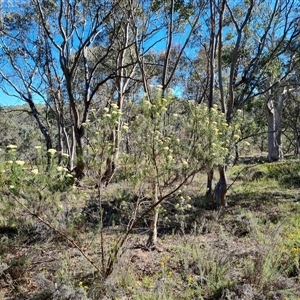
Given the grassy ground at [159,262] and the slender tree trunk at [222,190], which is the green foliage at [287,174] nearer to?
the slender tree trunk at [222,190]

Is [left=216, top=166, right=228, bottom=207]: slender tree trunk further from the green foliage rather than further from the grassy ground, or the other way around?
the green foliage

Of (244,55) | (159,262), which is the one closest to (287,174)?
(244,55)

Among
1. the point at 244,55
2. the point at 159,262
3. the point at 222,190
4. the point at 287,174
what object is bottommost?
the point at 159,262

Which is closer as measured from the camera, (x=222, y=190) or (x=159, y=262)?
(x=159, y=262)

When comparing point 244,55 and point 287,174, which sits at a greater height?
point 244,55

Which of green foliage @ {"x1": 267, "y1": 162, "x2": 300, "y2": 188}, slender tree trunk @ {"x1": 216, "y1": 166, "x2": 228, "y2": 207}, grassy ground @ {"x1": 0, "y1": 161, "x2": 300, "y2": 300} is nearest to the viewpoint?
grassy ground @ {"x1": 0, "y1": 161, "x2": 300, "y2": 300}

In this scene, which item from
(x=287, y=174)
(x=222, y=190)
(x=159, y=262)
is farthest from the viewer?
(x=287, y=174)

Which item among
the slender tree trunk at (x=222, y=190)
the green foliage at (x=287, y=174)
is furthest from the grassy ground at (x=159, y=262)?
the green foliage at (x=287, y=174)

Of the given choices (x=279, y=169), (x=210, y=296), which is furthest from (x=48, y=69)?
(x=210, y=296)

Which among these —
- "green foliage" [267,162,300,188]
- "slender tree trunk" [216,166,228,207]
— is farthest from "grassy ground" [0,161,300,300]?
"green foliage" [267,162,300,188]

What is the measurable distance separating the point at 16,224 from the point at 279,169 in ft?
29.6

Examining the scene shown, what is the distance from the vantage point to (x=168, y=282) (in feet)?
11.0

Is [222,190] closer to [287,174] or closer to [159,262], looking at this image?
[159,262]

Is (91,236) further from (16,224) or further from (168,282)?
(168,282)
